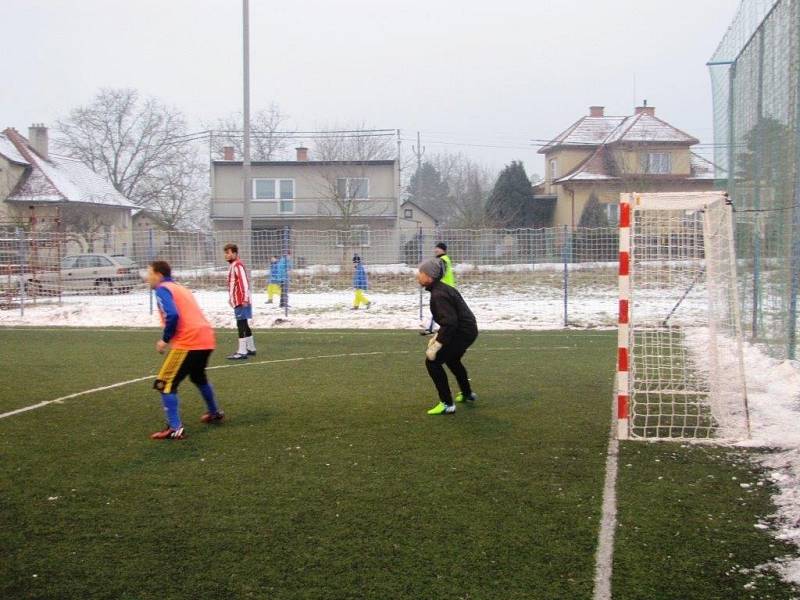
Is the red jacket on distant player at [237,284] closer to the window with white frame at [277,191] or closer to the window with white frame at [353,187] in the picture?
the window with white frame at [353,187]

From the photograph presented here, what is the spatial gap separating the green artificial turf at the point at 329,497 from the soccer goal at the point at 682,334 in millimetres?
600

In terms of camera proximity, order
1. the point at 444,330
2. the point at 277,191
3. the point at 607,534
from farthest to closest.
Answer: the point at 277,191 → the point at 444,330 → the point at 607,534

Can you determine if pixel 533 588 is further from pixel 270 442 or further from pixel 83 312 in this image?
pixel 83 312

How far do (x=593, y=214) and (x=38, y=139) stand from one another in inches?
1245

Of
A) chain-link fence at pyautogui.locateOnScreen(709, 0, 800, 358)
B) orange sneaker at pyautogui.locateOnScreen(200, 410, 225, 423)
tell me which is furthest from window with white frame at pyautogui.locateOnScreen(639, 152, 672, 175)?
orange sneaker at pyautogui.locateOnScreen(200, 410, 225, 423)

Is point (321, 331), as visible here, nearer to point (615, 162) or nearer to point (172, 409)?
point (172, 409)

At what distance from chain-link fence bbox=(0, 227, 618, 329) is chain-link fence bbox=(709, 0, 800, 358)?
17.6ft

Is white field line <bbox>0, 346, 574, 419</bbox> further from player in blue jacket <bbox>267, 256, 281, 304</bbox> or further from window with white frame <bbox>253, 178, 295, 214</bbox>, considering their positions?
window with white frame <bbox>253, 178, 295, 214</bbox>

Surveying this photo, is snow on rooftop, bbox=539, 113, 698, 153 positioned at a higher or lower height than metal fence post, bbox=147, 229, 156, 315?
higher

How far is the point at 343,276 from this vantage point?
71.7 feet

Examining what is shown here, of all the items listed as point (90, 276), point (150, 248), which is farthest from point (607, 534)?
point (90, 276)

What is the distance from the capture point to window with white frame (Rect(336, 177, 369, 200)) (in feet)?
143

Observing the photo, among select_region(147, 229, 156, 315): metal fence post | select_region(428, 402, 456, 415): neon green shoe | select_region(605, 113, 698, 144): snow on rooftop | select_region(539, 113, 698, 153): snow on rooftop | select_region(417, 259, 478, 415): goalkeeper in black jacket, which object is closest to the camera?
select_region(417, 259, 478, 415): goalkeeper in black jacket

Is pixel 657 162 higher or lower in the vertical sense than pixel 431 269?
higher
